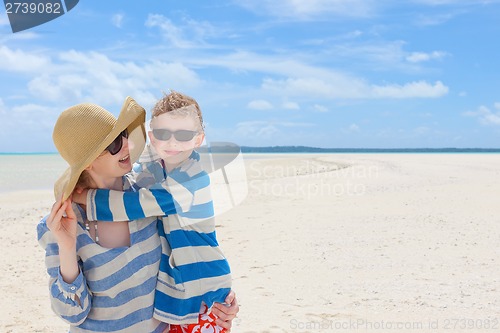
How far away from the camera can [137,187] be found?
2395mm

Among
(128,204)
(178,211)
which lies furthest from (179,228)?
(128,204)

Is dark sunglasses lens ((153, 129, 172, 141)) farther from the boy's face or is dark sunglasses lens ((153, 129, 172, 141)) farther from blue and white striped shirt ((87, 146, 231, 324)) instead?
blue and white striped shirt ((87, 146, 231, 324))

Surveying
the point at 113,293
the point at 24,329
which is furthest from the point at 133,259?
the point at 24,329

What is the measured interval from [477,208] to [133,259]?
11435 mm

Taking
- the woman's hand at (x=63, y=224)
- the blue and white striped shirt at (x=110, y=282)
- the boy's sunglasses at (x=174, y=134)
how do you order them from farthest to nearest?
the boy's sunglasses at (x=174, y=134) < the blue and white striped shirt at (x=110, y=282) < the woman's hand at (x=63, y=224)

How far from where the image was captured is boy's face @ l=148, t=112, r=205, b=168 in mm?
2381

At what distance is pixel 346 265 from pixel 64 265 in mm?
6016

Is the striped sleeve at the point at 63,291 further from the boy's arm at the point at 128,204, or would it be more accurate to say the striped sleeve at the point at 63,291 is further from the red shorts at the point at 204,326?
the red shorts at the point at 204,326

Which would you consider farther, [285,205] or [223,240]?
[285,205]

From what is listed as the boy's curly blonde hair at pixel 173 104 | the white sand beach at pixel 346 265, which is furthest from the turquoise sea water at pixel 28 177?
the boy's curly blonde hair at pixel 173 104

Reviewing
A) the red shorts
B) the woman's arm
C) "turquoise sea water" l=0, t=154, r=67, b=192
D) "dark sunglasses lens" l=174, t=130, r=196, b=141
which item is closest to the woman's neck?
the woman's arm

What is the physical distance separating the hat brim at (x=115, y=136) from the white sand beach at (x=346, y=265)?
3.50 meters

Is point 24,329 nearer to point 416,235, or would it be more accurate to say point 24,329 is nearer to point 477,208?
point 416,235

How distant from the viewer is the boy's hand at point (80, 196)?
88.0 inches
